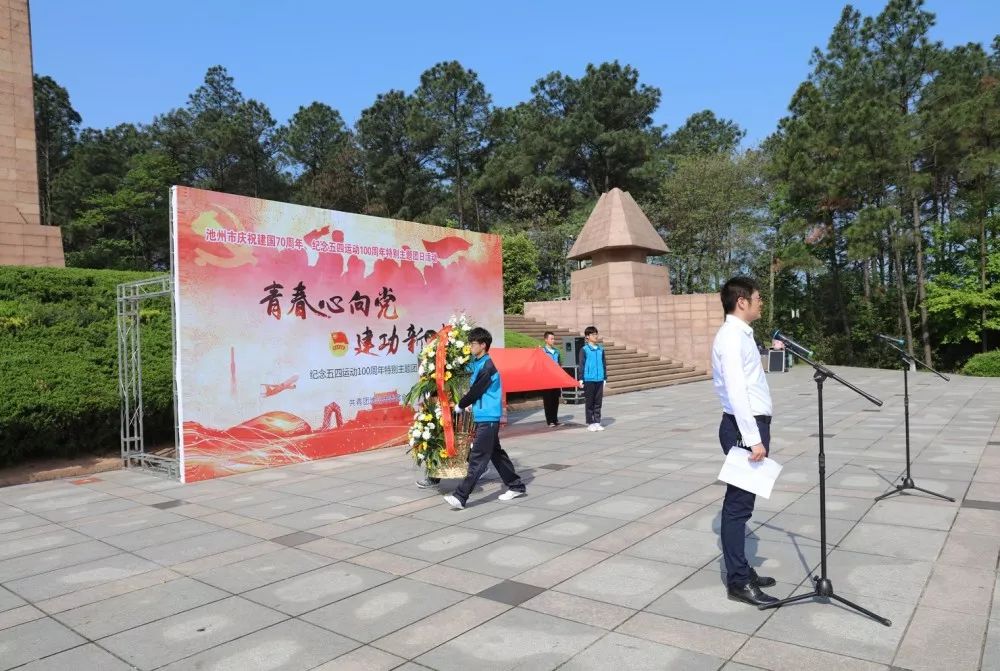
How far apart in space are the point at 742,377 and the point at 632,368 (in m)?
15.8

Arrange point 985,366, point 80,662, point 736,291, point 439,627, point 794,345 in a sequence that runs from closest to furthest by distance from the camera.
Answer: point 80,662
point 439,627
point 794,345
point 736,291
point 985,366

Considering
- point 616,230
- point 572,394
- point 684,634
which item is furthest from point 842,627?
point 616,230

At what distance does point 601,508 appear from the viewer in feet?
18.6

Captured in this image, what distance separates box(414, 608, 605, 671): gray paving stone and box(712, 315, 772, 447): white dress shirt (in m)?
1.31

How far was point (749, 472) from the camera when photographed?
3.37m

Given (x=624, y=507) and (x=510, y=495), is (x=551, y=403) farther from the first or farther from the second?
(x=624, y=507)

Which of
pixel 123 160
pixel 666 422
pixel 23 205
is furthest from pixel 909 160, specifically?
pixel 123 160

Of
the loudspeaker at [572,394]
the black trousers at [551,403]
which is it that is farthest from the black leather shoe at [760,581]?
the loudspeaker at [572,394]

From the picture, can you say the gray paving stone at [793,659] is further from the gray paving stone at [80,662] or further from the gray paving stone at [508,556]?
the gray paving stone at [80,662]

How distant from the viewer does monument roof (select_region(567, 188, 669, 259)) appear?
22625 millimetres

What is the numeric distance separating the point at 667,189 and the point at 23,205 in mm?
26492

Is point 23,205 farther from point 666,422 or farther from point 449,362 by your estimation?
point 666,422

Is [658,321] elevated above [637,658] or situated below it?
above

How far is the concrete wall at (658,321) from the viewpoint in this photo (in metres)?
20.4
